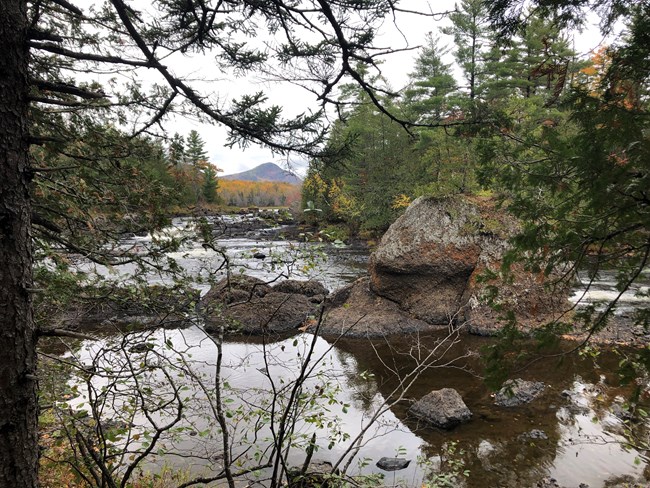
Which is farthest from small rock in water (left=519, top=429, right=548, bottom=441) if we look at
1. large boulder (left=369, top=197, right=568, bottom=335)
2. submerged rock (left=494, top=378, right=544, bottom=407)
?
large boulder (left=369, top=197, right=568, bottom=335)

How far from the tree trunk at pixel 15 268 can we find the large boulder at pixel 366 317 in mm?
8267

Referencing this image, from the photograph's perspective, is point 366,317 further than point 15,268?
Yes

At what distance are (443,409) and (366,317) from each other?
4.80 m

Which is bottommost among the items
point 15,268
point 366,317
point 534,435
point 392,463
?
point 392,463

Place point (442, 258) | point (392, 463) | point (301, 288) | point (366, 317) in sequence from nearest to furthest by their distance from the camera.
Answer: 1. point (392, 463)
2. point (366, 317)
3. point (442, 258)
4. point (301, 288)

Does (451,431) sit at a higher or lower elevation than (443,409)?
lower

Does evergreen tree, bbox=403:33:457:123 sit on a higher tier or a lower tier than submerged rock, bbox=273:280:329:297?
higher

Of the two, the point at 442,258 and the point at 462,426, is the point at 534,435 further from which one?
the point at 442,258

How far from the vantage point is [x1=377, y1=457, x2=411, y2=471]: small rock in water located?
5.71 metres

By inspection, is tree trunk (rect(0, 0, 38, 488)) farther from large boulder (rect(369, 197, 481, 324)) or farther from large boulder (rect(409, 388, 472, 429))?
large boulder (rect(369, 197, 481, 324))

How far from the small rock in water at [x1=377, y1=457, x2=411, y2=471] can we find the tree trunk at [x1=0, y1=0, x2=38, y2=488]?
15.0ft

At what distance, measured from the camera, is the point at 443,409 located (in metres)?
6.62

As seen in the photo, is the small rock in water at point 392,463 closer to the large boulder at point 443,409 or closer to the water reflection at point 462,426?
the water reflection at point 462,426

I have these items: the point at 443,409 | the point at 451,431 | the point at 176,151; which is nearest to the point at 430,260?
the point at 443,409
